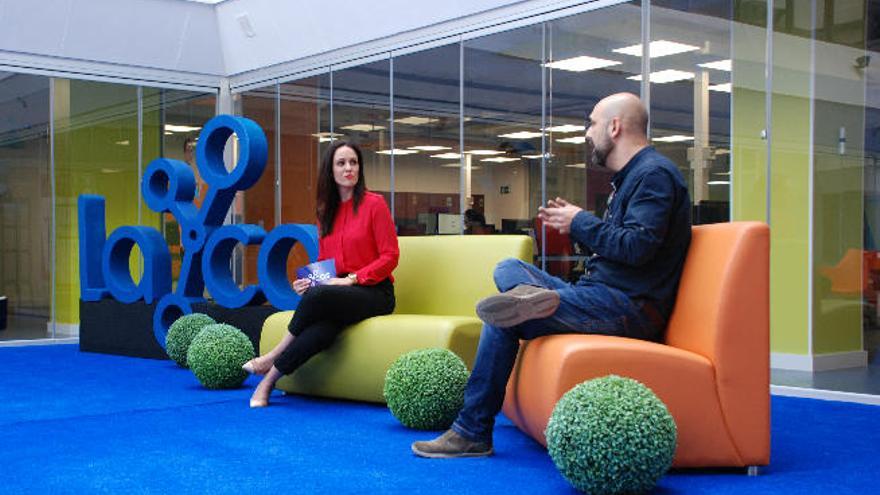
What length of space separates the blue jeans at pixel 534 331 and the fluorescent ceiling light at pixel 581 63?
4287 mm

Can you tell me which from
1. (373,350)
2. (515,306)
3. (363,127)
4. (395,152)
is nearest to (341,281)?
(373,350)

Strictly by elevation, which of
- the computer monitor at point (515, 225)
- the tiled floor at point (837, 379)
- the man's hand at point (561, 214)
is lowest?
the tiled floor at point (837, 379)

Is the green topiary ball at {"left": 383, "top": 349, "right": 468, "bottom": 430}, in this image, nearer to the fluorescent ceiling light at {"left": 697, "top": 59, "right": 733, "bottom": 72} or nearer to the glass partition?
the fluorescent ceiling light at {"left": 697, "top": 59, "right": 733, "bottom": 72}

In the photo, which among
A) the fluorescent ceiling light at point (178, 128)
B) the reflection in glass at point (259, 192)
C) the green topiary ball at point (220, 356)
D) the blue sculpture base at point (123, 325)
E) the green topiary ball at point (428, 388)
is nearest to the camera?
the green topiary ball at point (428, 388)

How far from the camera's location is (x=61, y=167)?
10531 mm

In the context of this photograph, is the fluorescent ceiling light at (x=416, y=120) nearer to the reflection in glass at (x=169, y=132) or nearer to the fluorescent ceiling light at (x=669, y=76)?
the reflection in glass at (x=169, y=132)

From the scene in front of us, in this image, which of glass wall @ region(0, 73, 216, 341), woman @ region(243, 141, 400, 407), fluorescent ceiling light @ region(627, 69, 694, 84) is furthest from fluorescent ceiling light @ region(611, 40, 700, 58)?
glass wall @ region(0, 73, 216, 341)

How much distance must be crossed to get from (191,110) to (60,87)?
1.60 meters

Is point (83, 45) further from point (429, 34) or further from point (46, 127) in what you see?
point (429, 34)

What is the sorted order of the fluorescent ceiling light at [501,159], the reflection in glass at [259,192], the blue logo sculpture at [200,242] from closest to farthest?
1. the blue logo sculpture at [200,242]
2. the fluorescent ceiling light at [501,159]
3. the reflection in glass at [259,192]

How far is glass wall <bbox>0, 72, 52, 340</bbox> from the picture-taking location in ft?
33.0

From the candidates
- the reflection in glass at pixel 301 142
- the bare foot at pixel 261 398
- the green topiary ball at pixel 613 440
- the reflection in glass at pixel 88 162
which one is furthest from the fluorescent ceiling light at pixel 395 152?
the green topiary ball at pixel 613 440

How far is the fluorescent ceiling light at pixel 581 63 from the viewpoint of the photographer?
7.85 meters

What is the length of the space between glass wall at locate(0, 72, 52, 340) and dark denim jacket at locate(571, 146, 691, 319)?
789 cm
